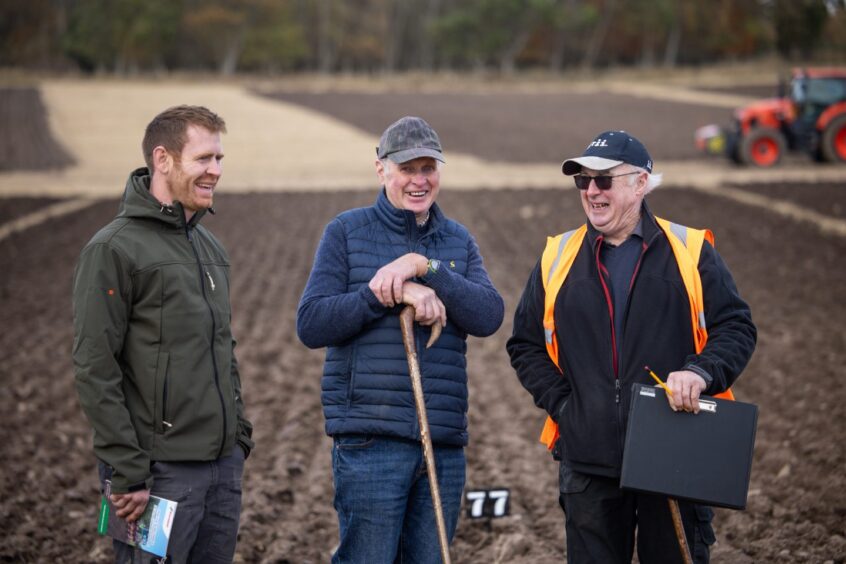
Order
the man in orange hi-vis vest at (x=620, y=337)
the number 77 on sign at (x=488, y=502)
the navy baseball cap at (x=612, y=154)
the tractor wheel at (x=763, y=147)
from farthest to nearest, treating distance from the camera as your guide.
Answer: the tractor wheel at (x=763, y=147), the number 77 on sign at (x=488, y=502), the navy baseball cap at (x=612, y=154), the man in orange hi-vis vest at (x=620, y=337)

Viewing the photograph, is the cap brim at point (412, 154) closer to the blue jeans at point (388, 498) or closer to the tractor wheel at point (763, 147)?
the blue jeans at point (388, 498)

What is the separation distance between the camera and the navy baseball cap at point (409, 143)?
3.68 m

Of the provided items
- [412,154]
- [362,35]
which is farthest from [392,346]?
[362,35]

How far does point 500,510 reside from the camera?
17.6 ft

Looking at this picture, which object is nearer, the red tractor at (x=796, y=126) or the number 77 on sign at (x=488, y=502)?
the number 77 on sign at (x=488, y=502)

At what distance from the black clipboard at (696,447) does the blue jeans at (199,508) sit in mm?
1365

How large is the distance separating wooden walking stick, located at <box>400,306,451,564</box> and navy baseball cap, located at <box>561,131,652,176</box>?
76 cm

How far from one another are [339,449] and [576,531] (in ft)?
2.86

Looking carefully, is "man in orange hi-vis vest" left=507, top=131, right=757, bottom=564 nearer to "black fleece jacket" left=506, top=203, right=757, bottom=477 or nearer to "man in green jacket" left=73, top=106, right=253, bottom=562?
"black fleece jacket" left=506, top=203, right=757, bottom=477

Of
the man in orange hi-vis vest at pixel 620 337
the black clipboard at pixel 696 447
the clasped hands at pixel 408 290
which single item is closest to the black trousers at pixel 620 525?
the man in orange hi-vis vest at pixel 620 337

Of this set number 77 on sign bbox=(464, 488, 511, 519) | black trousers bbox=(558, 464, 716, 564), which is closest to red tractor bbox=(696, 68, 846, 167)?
number 77 on sign bbox=(464, 488, 511, 519)

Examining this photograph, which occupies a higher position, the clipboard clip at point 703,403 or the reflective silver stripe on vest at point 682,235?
the reflective silver stripe on vest at point 682,235

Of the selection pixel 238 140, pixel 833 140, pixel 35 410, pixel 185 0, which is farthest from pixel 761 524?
pixel 185 0

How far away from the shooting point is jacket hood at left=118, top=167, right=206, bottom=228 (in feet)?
11.6
